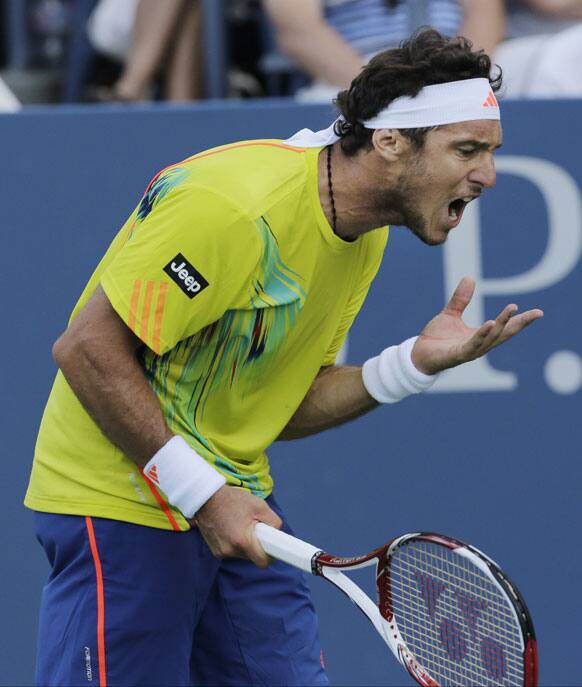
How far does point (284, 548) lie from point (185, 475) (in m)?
0.22

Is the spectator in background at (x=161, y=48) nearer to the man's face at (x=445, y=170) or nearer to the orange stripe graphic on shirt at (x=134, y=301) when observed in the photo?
the man's face at (x=445, y=170)

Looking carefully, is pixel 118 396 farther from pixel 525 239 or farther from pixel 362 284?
pixel 525 239

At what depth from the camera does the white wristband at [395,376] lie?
2850 mm

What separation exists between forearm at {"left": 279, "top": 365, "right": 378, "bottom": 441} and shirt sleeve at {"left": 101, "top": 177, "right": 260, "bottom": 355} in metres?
0.58

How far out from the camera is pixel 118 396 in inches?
98.0

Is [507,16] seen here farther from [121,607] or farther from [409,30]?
[121,607]

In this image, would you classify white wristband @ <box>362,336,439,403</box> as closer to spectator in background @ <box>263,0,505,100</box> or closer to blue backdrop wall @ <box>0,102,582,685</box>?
blue backdrop wall @ <box>0,102,582,685</box>

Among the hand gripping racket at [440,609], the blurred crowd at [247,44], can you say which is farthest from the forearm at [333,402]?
the blurred crowd at [247,44]

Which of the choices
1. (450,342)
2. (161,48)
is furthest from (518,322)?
(161,48)

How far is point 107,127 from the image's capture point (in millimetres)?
3645

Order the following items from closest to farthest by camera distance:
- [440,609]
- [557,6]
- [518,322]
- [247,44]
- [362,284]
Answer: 1. [518,322]
2. [440,609]
3. [362,284]
4. [557,6]
5. [247,44]

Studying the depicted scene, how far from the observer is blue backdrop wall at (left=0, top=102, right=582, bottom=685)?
3652 mm

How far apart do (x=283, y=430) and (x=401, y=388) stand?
0.32 meters

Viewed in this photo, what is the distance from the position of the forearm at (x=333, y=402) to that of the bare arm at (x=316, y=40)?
1.52 metres
